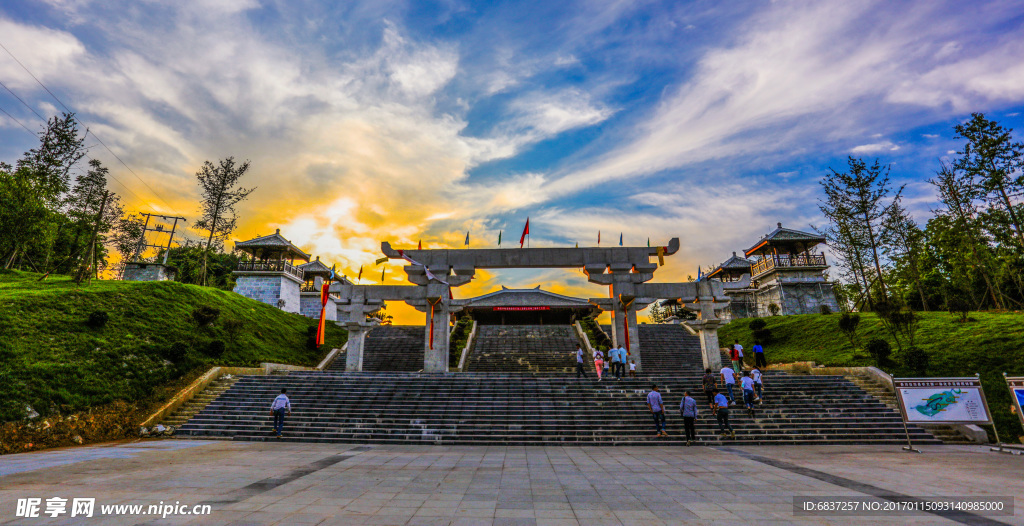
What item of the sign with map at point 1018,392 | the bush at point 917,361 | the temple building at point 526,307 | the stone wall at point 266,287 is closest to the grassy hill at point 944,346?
the bush at point 917,361

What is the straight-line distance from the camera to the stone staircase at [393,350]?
81.6 feet

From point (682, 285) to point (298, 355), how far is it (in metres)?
22.4

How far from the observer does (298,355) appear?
82.0ft

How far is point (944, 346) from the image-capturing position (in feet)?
54.2

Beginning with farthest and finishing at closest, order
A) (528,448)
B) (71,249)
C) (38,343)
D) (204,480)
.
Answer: (71,249) → (38,343) → (528,448) → (204,480)

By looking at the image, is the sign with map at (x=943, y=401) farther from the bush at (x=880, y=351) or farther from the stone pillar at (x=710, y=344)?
the stone pillar at (x=710, y=344)

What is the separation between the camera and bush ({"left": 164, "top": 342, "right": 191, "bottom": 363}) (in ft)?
53.7

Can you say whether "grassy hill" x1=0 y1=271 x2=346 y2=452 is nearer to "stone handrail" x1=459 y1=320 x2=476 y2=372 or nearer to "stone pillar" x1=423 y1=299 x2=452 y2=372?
"stone pillar" x1=423 y1=299 x2=452 y2=372

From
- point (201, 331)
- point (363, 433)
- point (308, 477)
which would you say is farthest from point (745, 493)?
point (201, 331)

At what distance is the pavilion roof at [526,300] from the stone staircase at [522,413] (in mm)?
17627

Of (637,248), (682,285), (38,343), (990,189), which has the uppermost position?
(990,189)

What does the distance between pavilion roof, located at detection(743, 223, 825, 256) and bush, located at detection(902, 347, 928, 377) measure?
812 inches

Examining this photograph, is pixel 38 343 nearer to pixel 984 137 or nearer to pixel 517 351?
pixel 517 351

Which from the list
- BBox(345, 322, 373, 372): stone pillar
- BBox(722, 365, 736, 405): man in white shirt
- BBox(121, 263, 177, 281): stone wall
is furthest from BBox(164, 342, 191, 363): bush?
BBox(722, 365, 736, 405): man in white shirt
